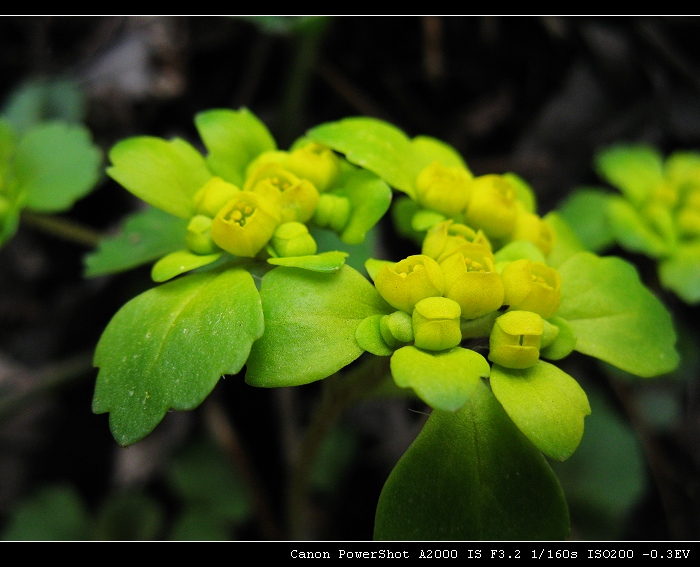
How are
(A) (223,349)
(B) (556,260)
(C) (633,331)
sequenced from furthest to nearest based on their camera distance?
1. (B) (556,260)
2. (C) (633,331)
3. (A) (223,349)

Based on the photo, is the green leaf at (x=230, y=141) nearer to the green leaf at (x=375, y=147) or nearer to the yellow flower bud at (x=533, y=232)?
the green leaf at (x=375, y=147)

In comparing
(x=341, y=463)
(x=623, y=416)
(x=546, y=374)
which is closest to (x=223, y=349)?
(x=546, y=374)

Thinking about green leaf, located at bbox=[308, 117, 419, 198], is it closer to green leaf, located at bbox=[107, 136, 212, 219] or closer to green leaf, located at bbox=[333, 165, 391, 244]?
green leaf, located at bbox=[333, 165, 391, 244]

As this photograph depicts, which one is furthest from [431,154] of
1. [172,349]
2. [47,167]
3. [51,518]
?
[51,518]

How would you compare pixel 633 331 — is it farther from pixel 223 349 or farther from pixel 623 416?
pixel 623 416

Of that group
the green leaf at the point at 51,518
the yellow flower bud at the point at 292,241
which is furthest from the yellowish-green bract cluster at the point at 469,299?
the green leaf at the point at 51,518
